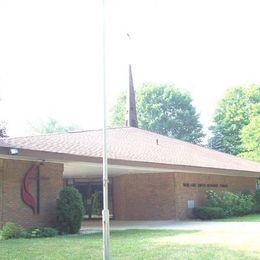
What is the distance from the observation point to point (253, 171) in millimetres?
29719

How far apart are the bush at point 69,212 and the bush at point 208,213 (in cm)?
851

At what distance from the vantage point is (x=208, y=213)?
79.2 ft

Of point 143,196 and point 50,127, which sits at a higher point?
point 50,127

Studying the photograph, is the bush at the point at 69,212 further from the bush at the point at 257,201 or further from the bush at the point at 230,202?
the bush at the point at 257,201

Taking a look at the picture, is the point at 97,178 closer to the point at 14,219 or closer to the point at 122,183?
the point at 122,183

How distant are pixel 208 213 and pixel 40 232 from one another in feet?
33.8

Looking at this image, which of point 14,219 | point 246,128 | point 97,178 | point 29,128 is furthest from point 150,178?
point 29,128

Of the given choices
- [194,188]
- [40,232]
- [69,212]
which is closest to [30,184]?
[69,212]

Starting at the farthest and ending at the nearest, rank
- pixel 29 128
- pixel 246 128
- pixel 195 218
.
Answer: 1. pixel 29 128
2. pixel 246 128
3. pixel 195 218

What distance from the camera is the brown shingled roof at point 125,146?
18109 millimetres

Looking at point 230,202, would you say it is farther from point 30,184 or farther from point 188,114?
point 188,114

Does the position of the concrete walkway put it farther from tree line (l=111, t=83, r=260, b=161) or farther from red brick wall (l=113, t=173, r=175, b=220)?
tree line (l=111, t=83, r=260, b=161)

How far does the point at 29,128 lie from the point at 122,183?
182 feet

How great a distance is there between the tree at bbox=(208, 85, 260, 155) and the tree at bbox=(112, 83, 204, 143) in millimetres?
3799
